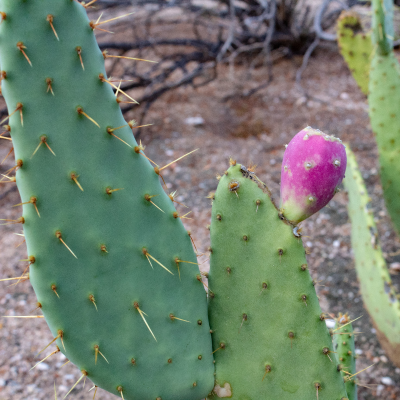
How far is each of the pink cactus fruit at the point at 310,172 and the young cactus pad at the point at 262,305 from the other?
38 millimetres

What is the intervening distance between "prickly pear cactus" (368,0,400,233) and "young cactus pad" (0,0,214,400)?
3.99ft

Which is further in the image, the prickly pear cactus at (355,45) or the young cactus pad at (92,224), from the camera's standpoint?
the prickly pear cactus at (355,45)

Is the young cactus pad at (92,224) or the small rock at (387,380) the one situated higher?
the young cactus pad at (92,224)

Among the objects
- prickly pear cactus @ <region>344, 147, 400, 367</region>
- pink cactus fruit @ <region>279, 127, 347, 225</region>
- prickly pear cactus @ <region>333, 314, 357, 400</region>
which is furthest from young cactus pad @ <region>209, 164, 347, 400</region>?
prickly pear cactus @ <region>344, 147, 400, 367</region>

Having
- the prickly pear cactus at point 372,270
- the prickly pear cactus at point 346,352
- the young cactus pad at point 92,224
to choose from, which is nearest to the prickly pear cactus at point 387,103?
the prickly pear cactus at point 372,270

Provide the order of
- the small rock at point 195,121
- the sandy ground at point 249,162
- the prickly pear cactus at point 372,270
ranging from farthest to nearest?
the small rock at point 195,121
the sandy ground at point 249,162
the prickly pear cactus at point 372,270

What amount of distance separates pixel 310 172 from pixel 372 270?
859 millimetres

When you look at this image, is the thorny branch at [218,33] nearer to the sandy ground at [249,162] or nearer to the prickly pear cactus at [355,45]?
the sandy ground at [249,162]

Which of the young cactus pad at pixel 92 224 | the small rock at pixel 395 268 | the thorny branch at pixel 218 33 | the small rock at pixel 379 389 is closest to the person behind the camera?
the young cactus pad at pixel 92 224

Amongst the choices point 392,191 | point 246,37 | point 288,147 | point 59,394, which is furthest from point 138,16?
point 288,147

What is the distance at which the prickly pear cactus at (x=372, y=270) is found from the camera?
1354mm

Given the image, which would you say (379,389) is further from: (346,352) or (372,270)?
(346,352)

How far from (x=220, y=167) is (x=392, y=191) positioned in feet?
4.47

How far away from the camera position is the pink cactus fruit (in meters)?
0.68
